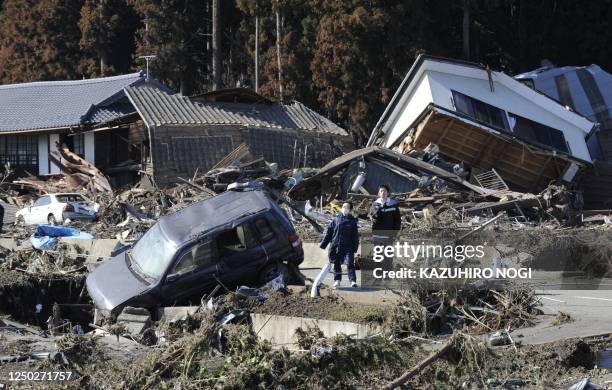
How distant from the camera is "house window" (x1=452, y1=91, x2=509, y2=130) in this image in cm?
3138

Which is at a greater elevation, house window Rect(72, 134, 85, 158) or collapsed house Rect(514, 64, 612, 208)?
collapsed house Rect(514, 64, 612, 208)

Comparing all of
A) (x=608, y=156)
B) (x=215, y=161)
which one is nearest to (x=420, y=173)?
(x=215, y=161)

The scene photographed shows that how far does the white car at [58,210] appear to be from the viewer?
30672mm

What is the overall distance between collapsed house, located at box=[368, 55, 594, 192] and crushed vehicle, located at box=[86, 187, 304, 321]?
1599 cm

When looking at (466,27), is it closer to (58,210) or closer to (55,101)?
(55,101)

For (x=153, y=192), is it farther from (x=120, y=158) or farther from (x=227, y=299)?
(x=227, y=299)

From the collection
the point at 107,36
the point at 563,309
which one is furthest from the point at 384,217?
the point at 107,36

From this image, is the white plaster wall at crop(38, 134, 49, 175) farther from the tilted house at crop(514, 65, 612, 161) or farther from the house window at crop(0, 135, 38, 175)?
the tilted house at crop(514, 65, 612, 161)

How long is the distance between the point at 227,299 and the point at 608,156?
85.4ft

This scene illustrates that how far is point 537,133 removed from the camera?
31.7 meters

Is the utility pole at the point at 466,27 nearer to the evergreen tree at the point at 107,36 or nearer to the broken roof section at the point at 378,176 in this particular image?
the broken roof section at the point at 378,176

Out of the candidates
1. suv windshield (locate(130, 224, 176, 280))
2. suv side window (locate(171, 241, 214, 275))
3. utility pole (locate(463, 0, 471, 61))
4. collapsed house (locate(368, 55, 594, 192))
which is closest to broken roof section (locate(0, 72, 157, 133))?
collapsed house (locate(368, 55, 594, 192))

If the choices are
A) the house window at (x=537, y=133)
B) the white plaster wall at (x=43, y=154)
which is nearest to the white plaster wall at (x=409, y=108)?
the house window at (x=537, y=133)

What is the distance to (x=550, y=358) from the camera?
10.2 m
